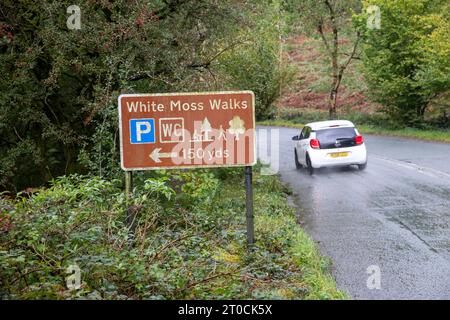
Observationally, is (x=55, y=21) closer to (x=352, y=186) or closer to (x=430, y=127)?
(x=352, y=186)

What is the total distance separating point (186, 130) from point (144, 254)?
5.90ft

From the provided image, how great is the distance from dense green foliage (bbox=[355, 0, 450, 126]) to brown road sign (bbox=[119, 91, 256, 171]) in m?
25.5

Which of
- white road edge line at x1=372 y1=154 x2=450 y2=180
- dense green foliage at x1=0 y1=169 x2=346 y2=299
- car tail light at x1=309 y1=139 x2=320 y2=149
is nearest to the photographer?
dense green foliage at x1=0 y1=169 x2=346 y2=299

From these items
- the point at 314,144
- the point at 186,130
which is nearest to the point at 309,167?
the point at 314,144

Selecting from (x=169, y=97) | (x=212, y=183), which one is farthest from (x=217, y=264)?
(x=212, y=183)

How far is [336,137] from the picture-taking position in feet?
62.8

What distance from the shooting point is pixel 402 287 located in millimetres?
7414

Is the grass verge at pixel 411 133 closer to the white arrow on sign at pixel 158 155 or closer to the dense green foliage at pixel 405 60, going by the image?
the dense green foliage at pixel 405 60

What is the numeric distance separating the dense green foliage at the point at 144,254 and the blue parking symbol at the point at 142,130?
0.62 m

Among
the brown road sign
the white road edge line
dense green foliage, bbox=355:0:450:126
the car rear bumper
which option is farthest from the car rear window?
dense green foliage, bbox=355:0:450:126

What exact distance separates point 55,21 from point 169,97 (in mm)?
6866

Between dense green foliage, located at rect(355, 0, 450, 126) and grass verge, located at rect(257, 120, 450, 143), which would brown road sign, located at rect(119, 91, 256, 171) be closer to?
grass verge, located at rect(257, 120, 450, 143)

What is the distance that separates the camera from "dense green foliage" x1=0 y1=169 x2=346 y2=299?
592cm

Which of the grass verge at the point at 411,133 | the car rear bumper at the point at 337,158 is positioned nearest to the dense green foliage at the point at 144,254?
the car rear bumper at the point at 337,158
